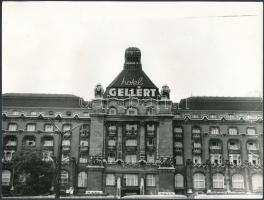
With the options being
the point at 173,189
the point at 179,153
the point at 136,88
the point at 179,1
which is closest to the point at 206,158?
the point at 179,153

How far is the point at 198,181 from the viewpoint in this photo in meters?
68.4

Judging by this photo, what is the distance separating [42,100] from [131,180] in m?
22.0

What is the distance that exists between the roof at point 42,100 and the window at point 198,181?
23694 millimetres

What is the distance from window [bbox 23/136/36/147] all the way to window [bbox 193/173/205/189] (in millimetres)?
26451

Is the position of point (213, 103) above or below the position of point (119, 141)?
above

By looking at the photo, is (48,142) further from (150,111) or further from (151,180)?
(151,180)

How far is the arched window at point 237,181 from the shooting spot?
6688 centimetres

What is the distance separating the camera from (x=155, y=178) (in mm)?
65375

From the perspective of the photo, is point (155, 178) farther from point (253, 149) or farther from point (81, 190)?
point (253, 149)

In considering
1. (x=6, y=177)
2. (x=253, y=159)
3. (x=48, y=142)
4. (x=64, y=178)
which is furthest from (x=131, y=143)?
(x=6, y=177)

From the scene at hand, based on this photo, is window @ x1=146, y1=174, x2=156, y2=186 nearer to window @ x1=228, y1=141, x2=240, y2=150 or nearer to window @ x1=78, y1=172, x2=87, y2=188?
window @ x1=78, y1=172, x2=87, y2=188

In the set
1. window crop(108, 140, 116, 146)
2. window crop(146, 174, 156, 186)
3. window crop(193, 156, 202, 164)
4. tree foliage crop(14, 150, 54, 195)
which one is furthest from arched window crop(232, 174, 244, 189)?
tree foliage crop(14, 150, 54, 195)

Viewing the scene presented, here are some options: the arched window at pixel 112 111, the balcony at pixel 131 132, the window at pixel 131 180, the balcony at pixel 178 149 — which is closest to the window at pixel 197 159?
the balcony at pixel 178 149

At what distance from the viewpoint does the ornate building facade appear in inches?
2579
